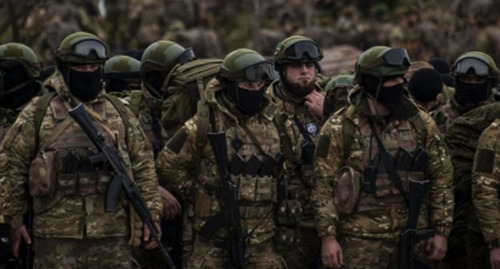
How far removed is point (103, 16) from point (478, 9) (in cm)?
1563

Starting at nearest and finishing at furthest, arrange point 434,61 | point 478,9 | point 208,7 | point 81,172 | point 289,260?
1. point 81,172
2. point 289,260
3. point 434,61
4. point 478,9
5. point 208,7

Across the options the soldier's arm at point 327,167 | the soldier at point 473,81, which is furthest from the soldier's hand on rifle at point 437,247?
the soldier at point 473,81

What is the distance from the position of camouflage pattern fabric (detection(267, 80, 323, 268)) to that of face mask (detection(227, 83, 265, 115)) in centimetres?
35

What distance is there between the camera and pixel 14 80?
24.7 feet

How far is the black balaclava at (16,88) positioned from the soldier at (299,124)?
212 centimetres

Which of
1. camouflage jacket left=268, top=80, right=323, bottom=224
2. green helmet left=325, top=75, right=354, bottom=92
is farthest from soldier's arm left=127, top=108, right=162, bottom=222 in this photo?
green helmet left=325, top=75, right=354, bottom=92

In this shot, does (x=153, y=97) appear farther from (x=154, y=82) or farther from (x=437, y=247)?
(x=437, y=247)

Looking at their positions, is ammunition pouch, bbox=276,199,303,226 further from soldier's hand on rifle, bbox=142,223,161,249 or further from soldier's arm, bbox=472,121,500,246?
soldier's arm, bbox=472,121,500,246

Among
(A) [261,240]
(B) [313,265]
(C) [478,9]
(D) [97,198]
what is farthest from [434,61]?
(C) [478,9]

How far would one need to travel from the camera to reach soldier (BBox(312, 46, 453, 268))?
643cm

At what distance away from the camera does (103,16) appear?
36.9 metres

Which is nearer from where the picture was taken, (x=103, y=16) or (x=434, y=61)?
(x=434, y=61)

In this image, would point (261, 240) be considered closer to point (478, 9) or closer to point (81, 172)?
point (81, 172)

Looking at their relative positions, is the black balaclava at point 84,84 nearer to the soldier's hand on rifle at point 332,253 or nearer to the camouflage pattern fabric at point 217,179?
the camouflage pattern fabric at point 217,179
